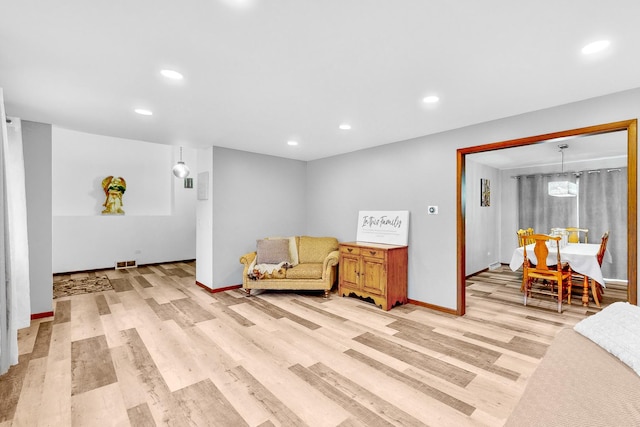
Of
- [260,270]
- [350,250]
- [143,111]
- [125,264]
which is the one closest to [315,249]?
[350,250]

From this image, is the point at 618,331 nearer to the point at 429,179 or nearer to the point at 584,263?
the point at 429,179

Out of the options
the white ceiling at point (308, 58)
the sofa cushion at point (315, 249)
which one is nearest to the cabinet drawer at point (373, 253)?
the sofa cushion at point (315, 249)

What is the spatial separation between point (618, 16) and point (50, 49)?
340 centimetres

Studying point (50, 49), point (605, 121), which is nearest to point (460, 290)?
point (605, 121)

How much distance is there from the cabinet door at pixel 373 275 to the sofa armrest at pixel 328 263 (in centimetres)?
55

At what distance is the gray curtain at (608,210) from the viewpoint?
5586 mm

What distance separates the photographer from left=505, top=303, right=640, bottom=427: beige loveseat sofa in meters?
0.82

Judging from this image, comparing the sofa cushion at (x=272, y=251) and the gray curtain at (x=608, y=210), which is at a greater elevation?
the gray curtain at (x=608, y=210)

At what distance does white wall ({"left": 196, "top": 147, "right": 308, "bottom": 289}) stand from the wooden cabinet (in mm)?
1687

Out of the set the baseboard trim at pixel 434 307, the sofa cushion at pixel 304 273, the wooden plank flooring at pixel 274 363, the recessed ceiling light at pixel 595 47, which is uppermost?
the recessed ceiling light at pixel 595 47

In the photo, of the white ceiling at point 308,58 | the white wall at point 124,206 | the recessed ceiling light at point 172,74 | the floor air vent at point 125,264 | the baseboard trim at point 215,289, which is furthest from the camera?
the floor air vent at point 125,264

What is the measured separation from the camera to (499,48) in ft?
6.10

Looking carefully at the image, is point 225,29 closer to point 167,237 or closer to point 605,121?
point 605,121

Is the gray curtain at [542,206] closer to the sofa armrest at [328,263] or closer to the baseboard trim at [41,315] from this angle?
the sofa armrest at [328,263]
